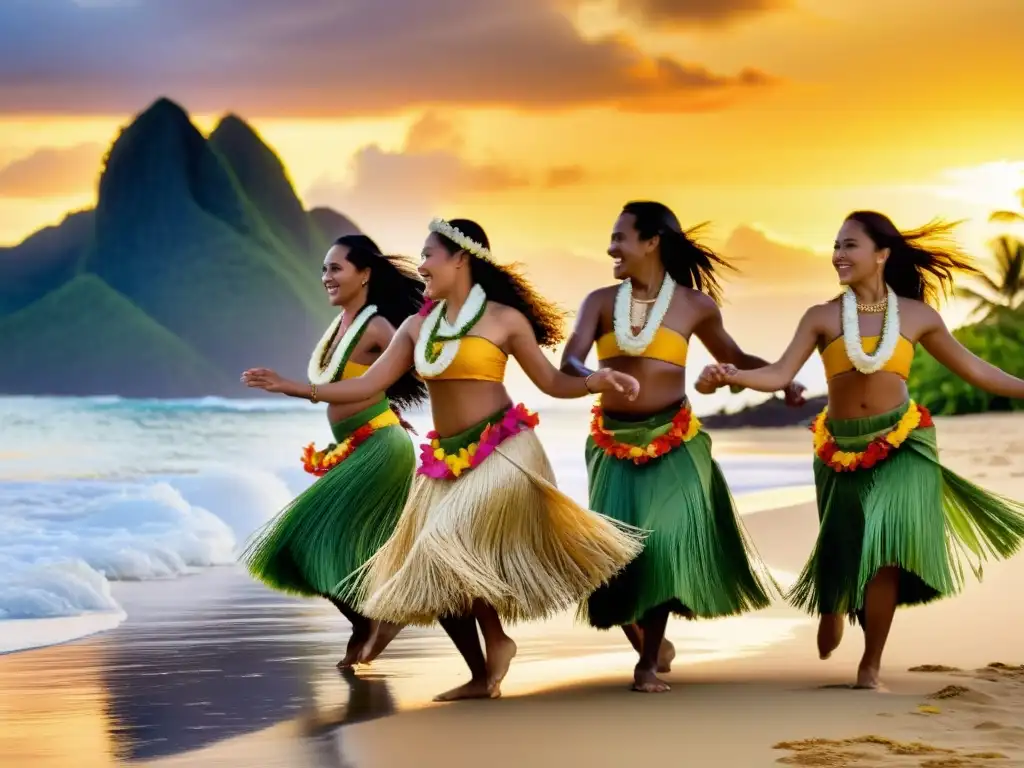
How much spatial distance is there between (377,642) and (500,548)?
3.72 ft

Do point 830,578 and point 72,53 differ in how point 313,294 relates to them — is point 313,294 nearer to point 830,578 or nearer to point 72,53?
point 72,53

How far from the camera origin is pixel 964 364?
6473 millimetres

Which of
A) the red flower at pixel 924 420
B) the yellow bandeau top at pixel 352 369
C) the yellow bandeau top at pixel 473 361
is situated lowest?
the red flower at pixel 924 420

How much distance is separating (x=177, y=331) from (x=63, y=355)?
500cm

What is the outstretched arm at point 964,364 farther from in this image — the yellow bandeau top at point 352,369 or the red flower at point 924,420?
the yellow bandeau top at point 352,369

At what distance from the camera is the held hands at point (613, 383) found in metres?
6.06

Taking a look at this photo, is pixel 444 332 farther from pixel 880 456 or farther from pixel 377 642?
pixel 880 456

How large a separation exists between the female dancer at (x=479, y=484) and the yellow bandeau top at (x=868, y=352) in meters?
0.68

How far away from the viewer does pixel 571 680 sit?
6539 mm

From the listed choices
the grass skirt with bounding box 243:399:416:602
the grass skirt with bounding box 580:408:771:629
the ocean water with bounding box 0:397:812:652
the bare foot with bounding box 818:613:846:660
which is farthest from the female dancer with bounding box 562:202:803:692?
the ocean water with bounding box 0:397:812:652

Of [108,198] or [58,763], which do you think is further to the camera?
[108,198]

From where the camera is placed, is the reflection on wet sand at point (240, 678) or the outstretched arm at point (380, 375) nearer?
the reflection on wet sand at point (240, 678)

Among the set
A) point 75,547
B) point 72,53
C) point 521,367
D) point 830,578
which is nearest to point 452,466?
point 521,367

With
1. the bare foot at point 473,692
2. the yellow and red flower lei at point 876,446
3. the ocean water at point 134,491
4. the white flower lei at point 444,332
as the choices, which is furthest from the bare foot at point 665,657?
the ocean water at point 134,491
